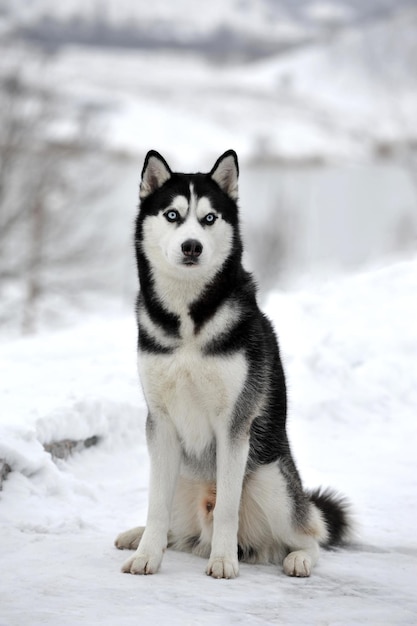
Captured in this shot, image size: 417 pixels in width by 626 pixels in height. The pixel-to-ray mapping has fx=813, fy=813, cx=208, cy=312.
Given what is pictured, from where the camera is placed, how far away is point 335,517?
4.62m

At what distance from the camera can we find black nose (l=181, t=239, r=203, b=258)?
3766 millimetres

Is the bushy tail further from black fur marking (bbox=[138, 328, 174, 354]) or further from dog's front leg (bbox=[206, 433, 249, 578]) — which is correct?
black fur marking (bbox=[138, 328, 174, 354])

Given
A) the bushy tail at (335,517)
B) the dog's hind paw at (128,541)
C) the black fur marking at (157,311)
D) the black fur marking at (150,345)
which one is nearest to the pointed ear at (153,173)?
the black fur marking at (157,311)

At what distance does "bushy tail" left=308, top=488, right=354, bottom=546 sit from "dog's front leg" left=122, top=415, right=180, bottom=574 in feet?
3.22

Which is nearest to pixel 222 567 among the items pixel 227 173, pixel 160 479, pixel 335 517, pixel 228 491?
pixel 228 491

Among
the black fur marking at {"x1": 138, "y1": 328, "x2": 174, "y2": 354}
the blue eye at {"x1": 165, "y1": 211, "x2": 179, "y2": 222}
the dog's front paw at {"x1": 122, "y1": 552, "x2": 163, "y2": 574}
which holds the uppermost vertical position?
the blue eye at {"x1": 165, "y1": 211, "x2": 179, "y2": 222}

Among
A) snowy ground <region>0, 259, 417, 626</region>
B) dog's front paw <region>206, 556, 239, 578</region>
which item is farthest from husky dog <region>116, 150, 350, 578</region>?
snowy ground <region>0, 259, 417, 626</region>

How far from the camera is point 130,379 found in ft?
24.9

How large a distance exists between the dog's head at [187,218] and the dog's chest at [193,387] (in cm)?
42

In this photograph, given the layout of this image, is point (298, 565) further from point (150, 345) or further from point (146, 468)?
point (146, 468)

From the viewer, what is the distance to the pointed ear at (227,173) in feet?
13.8

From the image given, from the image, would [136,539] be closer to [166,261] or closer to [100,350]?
[166,261]

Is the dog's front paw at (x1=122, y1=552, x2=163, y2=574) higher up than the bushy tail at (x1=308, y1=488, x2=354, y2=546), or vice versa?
the bushy tail at (x1=308, y1=488, x2=354, y2=546)

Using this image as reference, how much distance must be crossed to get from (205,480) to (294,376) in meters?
3.90
